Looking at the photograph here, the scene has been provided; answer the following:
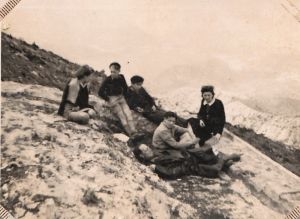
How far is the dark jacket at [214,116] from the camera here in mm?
5207

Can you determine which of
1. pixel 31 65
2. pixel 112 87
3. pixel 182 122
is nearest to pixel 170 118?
pixel 182 122

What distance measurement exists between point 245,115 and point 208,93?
0.59 m

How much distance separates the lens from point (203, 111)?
525 centimetres

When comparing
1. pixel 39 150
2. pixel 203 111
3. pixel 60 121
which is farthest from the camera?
pixel 203 111

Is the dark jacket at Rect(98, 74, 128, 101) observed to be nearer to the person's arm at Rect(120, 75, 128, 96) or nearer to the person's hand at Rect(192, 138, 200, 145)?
the person's arm at Rect(120, 75, 128, 96)

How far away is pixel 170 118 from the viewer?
5094 mm

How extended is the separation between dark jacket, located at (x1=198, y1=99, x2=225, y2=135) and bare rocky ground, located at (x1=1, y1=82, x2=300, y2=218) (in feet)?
0.99

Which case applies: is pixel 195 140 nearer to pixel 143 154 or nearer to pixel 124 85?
pixel 143 154

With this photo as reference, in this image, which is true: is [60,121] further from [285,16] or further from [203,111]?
[285,16]

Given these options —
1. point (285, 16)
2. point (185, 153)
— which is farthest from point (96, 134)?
point (285, 16)

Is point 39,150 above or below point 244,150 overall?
below

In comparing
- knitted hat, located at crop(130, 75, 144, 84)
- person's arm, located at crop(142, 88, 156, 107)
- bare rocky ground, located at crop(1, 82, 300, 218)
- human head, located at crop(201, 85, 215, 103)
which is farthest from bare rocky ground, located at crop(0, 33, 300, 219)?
human head, located at crop(201, 85, 215, 103)

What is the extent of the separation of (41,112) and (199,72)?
1.92 meters

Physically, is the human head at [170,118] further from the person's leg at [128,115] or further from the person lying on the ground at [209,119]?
the person's leg at [128,115]
